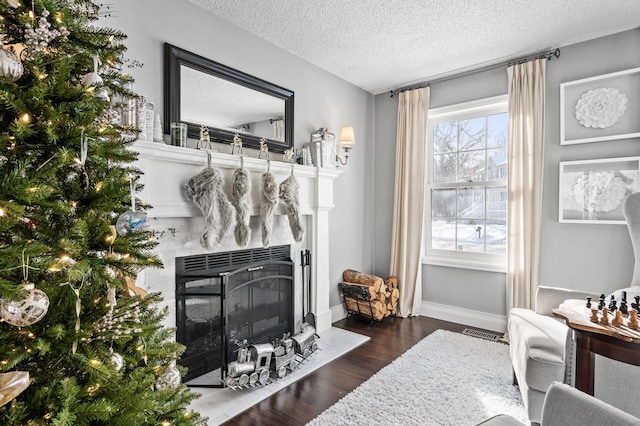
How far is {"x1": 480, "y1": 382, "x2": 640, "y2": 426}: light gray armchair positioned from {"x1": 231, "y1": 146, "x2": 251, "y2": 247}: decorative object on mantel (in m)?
1.89

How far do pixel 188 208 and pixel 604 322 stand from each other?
2273 millimetres

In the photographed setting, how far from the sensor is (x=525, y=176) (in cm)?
306

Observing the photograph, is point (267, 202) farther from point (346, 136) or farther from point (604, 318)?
point (604, 318)

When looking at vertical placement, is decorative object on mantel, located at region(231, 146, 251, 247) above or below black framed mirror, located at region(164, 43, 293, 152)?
below

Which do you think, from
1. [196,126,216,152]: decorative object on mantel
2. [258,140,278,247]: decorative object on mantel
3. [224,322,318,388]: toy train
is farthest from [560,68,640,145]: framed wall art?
[196,126,216,152]: decorative object on mantel

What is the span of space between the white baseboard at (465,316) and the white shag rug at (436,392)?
1.54ft

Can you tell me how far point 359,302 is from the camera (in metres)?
3.53

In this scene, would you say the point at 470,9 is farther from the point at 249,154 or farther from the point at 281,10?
the point at 249,154

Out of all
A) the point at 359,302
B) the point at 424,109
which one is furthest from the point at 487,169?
the point at 359,302

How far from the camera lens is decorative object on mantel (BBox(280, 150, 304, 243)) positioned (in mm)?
2748

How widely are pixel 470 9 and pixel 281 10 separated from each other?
1.35 meters

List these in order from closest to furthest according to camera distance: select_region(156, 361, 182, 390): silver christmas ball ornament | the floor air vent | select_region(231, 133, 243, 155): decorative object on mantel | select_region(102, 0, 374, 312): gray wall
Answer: select_region(156, 361, 182, 390): silver christmas ball ornament → select_region(102, 0, 374, 312): gray wall → select_region(231, 133, 243, 155): decorative object on mantel → the floor air vent

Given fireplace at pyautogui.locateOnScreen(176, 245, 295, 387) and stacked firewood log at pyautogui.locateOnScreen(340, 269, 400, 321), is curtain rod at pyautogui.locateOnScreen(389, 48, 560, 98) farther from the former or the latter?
fireplace at pyautogui.locateOnScreen(176, 245, 295, 387)

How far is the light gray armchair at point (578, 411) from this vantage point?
2.51 feet
